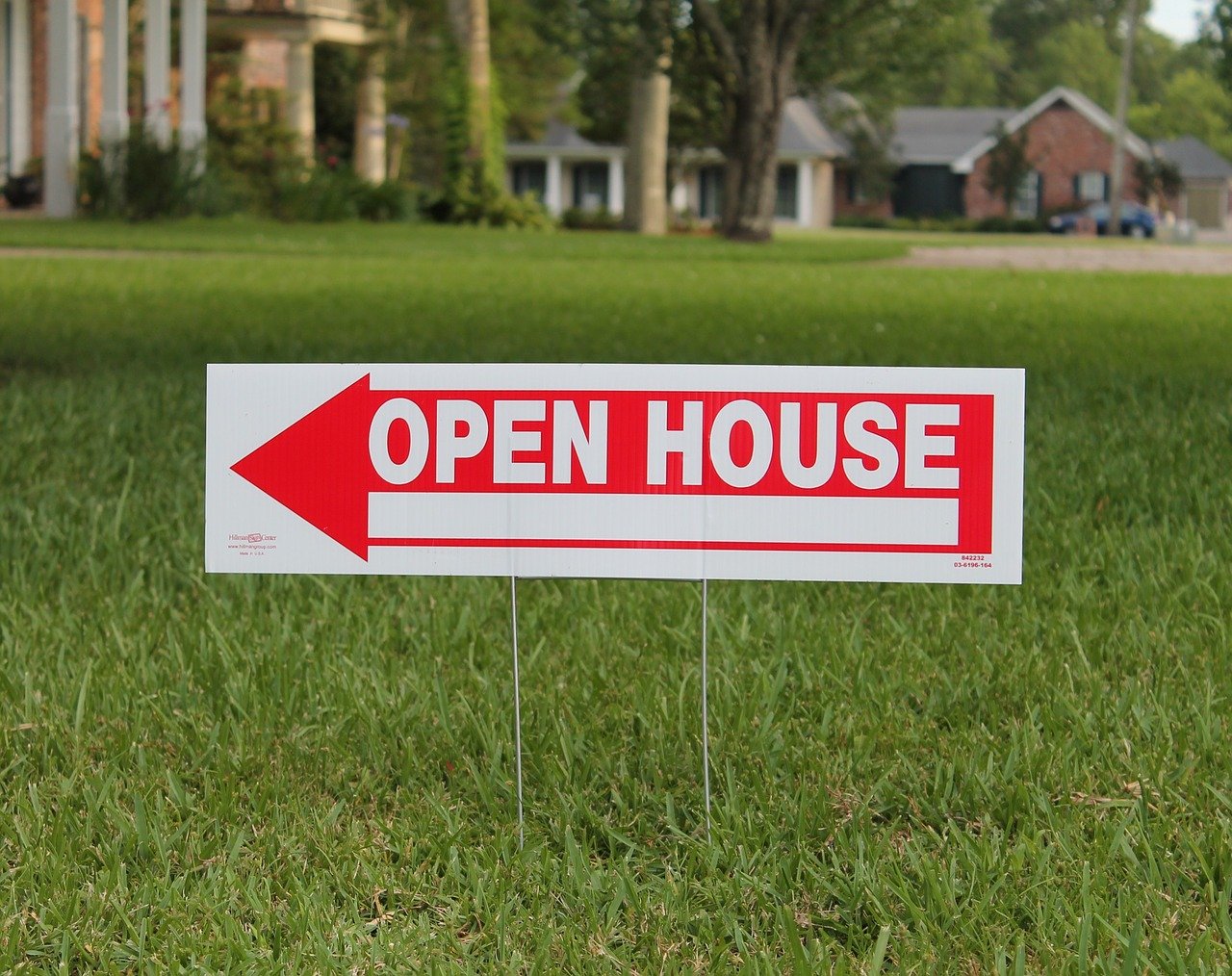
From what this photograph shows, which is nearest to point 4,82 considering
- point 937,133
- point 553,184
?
point 553,184

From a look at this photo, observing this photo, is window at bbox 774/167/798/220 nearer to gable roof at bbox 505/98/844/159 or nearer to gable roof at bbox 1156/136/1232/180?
gable roof at bbox 505/98/844/159

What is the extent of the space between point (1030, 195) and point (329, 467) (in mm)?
70611

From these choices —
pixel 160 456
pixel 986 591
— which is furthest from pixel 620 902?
pixel 160 456

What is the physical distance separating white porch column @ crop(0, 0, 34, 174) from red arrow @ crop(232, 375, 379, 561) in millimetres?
27051

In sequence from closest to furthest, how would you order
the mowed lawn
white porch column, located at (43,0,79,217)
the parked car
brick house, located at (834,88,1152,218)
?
the mowed lawn
white porch column, located at (43,0,79,217)
the parked car
brick house, located at (834,88,1152,218)

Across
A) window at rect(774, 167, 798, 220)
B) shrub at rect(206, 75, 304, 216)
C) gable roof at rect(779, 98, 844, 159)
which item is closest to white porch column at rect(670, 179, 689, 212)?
window at rect(774, 167, 798, 220)

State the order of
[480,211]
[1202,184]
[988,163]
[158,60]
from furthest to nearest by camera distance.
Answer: [1202,184] → [988,163] → [480,211] → [158,60]

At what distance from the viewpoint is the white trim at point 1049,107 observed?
6869cm

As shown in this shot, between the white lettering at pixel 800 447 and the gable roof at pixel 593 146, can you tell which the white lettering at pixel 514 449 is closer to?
the white lettering at pixel 800 447

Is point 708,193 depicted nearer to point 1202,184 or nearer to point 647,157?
point 1202,184

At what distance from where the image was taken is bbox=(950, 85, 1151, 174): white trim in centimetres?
6869

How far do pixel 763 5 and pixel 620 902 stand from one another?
2946 cm

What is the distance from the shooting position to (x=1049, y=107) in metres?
68.9

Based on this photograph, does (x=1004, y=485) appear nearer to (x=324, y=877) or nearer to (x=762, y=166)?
(x=324, y=877)
